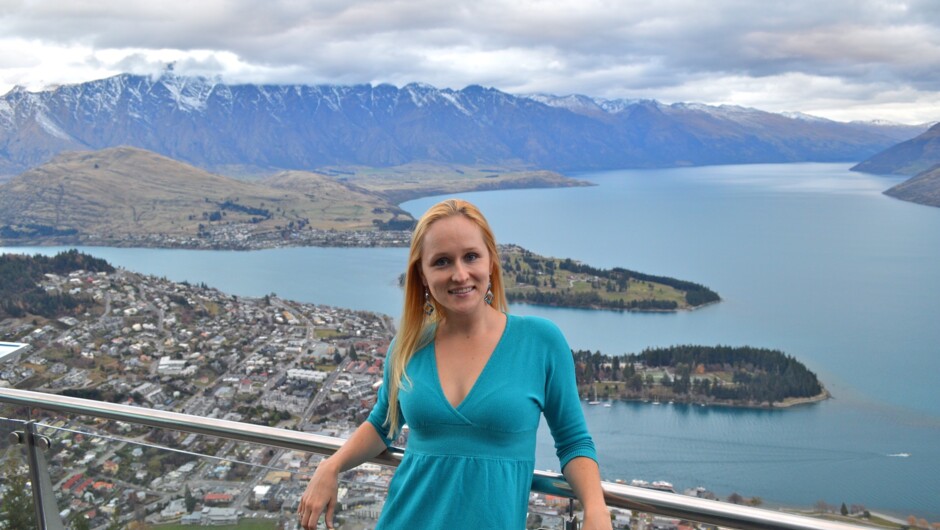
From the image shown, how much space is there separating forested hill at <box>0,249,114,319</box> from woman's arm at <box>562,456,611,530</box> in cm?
1808

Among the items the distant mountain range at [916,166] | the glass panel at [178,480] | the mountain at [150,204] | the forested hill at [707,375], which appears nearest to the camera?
the glass panel at [178,480]

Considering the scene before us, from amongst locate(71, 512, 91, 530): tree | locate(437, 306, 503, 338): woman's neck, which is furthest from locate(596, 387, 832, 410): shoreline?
locate(437, 306, 503, 338): woman's neck

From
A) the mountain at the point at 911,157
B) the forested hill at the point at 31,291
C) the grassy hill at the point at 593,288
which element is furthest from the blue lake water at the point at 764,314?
the mountain at the point at 911,157

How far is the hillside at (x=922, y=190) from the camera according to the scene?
60.4m

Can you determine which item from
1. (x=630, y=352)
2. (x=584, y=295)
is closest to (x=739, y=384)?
(x=630, y=352)

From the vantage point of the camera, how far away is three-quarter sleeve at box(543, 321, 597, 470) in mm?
1383

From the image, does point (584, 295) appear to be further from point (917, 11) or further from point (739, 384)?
point (917, 11)

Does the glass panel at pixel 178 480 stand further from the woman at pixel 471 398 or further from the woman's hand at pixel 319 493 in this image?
the woman at pixel 471 398

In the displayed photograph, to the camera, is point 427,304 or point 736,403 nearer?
point 427,304

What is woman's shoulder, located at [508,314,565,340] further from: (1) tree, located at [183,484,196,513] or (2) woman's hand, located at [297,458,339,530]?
(1) tree, located at [183,484,196,513]

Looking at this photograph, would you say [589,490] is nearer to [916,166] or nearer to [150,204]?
[150,204]

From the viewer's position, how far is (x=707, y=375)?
842 inches

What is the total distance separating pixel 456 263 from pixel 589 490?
48 centimetres

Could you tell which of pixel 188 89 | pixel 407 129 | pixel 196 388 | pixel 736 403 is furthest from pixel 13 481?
pixel 407 129
